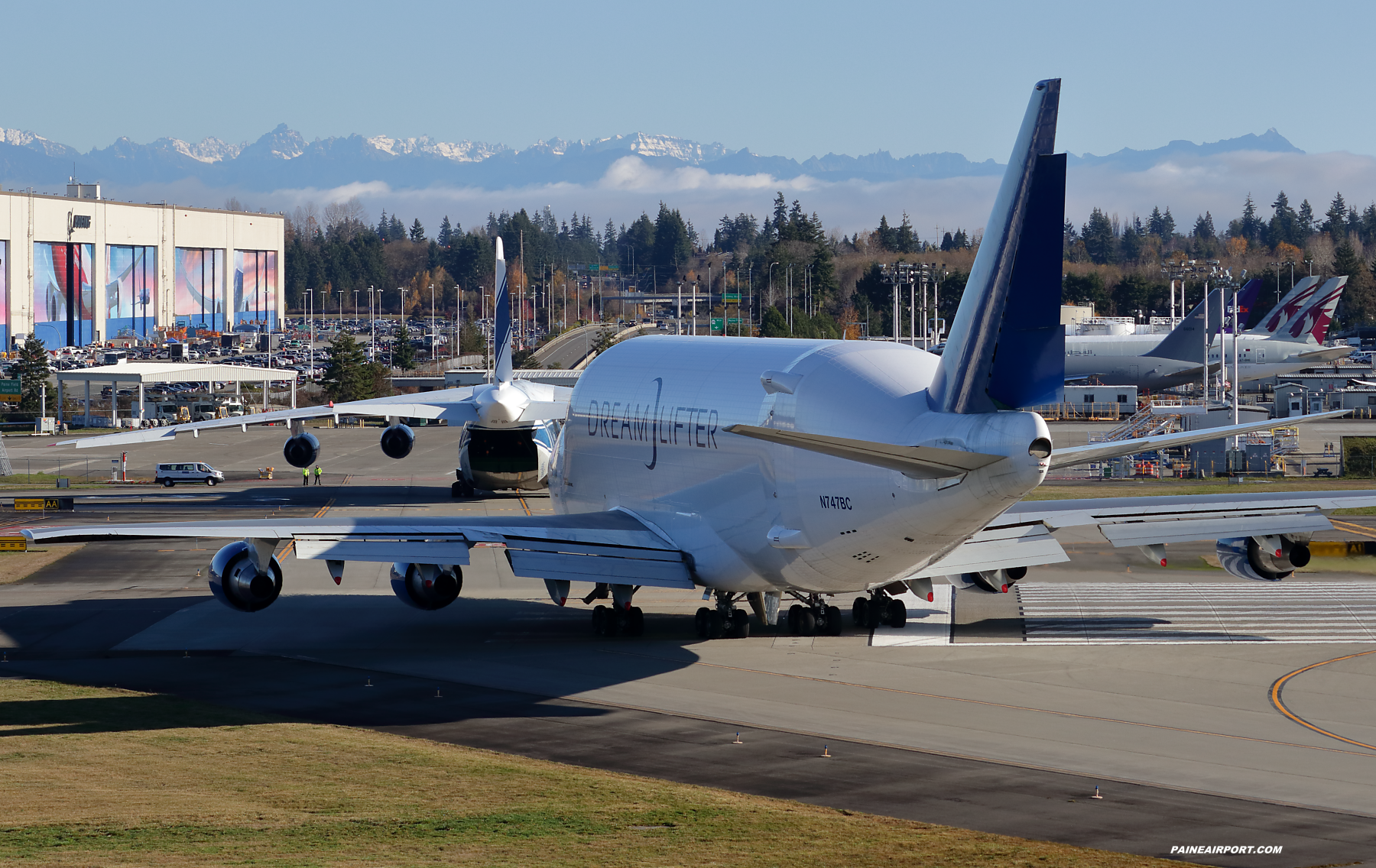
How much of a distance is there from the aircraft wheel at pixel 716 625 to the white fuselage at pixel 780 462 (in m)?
2.55

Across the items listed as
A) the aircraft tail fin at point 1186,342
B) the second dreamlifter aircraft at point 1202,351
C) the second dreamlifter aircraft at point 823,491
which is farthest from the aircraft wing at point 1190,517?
the second dreamlifter aircraft at point 1202,351

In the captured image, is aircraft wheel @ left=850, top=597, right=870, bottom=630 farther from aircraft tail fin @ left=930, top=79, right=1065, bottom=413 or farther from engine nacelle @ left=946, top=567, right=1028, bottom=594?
aircraft tail fin @ left=930, top=79, right=1065, bottom=413

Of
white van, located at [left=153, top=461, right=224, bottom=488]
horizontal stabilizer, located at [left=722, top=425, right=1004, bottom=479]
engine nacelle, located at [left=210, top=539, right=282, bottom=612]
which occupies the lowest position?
white van, located at [left=153, top=461, right=224, bottom=488]

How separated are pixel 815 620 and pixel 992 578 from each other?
16.3ft

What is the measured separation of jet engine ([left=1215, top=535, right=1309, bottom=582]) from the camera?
34.5 meters

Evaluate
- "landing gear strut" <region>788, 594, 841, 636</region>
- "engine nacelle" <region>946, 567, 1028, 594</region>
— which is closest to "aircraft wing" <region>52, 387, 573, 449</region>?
"landing gear strut" <region>788, 594, 841, 636</region>

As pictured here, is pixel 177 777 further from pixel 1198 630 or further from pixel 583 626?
→ pixel 1198 630

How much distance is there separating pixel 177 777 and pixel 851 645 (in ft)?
58.8

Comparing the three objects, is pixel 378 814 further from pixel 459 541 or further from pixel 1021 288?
pixel 1021 288

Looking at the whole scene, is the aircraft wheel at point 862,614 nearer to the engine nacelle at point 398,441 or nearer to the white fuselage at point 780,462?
the white fuselage at point 780,462

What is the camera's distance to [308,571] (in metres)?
52.1

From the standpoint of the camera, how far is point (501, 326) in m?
62.9

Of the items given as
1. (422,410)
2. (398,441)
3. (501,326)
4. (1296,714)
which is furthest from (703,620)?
(422,410)

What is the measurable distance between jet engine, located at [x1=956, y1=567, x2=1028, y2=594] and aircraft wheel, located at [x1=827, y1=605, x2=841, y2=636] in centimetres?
354
